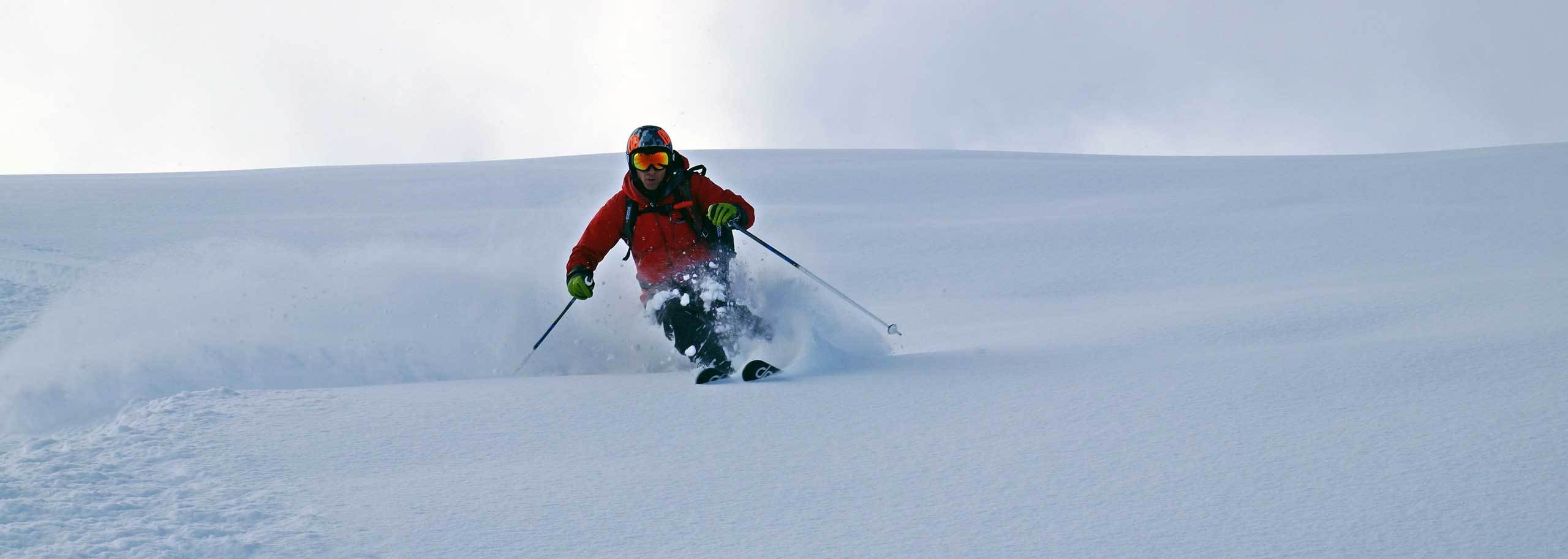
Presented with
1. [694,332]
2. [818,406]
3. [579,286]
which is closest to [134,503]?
[818,406]

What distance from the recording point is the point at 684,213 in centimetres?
538

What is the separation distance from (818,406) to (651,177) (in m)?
1.94

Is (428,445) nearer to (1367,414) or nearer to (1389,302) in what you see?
(1367,414)

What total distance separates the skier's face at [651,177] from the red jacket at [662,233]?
0.21 ft

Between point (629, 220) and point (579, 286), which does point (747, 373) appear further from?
point (629, 220)

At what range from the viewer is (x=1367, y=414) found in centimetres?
316

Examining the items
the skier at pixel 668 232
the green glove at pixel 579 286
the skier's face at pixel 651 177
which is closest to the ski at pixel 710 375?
the skier at pixel 668 232

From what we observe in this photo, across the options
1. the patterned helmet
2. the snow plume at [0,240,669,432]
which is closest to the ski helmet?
the patterned helmet

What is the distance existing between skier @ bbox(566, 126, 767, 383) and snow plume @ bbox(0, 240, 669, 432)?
0.42 metres

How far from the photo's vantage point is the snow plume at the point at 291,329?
13.3ft

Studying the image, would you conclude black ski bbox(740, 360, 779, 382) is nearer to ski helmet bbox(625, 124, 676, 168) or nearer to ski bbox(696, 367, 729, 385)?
ski bbox(696, 367, 729, 385)

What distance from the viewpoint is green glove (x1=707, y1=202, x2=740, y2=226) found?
507 centimetres

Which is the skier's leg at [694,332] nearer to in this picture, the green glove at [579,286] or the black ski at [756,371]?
the black ski at [756,371]

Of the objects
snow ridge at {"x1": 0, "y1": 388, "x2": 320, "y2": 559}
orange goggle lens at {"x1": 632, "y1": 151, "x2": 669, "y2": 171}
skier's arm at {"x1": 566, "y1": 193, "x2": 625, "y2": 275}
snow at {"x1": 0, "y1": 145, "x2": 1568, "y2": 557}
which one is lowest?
snow ridge at {"x1": 0, "y1": 388, "x2": 320, "y2": 559}
